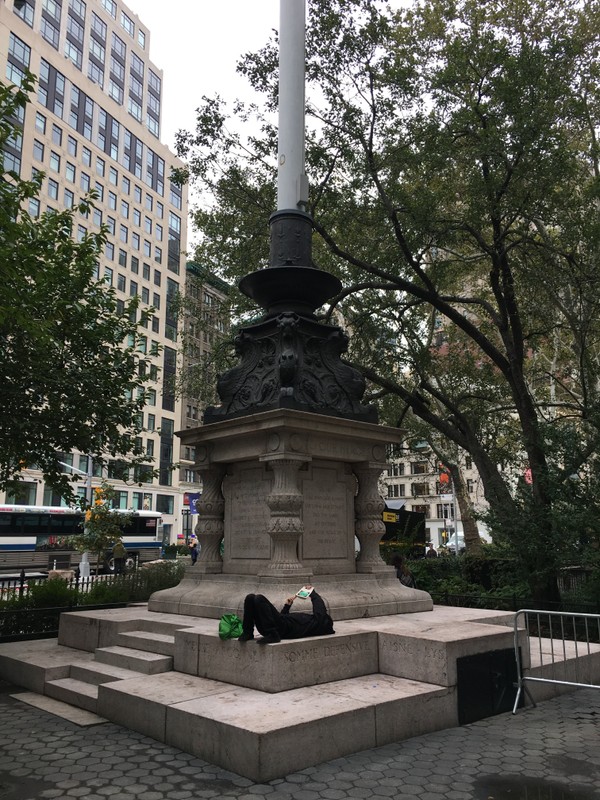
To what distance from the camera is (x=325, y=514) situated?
10078mm

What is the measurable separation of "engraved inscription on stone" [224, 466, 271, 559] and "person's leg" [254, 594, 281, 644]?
7.78ft

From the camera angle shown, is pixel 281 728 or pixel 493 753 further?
pixel 493 753

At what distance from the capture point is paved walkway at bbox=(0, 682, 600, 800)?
5316mm

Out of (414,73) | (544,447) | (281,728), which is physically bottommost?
Answer: (281,728)

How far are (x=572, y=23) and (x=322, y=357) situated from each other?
1681 cm

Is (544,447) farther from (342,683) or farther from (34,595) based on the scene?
(34,595)

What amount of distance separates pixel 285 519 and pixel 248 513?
4.35 feet

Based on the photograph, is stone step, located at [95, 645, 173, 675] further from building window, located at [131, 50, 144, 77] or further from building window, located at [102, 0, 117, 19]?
building window, located at [131, 50, 144, 77]

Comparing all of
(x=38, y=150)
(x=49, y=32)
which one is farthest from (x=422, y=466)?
(x=49, y=32)

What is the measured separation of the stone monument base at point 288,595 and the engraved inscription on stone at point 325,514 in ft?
1.40

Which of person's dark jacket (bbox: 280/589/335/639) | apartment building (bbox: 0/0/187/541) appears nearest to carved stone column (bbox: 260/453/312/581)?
person's dark jacket (bbox: 280/589/335/639)

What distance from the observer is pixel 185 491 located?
3041 inches

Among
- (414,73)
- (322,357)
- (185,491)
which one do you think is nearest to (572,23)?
(414,73)

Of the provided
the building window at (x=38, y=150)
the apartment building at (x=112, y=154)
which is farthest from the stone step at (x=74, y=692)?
the building window at (x=38, y=150)
